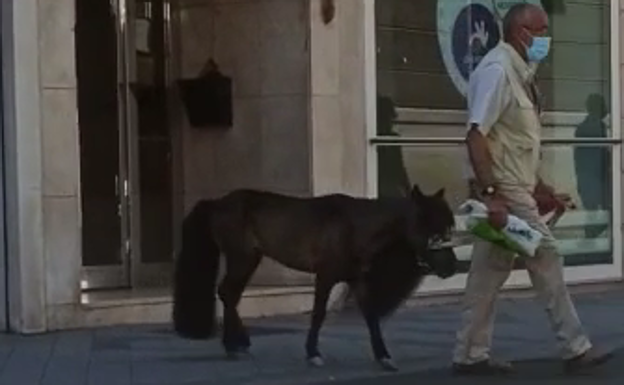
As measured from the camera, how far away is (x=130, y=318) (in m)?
11.9

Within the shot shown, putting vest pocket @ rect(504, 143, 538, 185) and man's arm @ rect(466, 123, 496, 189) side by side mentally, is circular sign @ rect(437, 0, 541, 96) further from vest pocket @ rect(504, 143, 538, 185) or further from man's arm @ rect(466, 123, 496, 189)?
man's arm @ rect(466, 123, 496, 189)

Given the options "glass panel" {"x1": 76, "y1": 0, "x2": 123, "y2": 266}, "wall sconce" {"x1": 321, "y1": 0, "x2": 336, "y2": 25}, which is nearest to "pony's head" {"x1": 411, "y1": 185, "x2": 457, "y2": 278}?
"wall sconce" {"x1": 321, "y1": 0, "x2": 336, "y2": 25}

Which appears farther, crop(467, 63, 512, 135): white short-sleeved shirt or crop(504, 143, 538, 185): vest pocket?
crop(504, 143, 538, 185): vest pocket

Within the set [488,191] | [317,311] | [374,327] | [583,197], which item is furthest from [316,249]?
[583,197]

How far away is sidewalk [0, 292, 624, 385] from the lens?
9.23 meters

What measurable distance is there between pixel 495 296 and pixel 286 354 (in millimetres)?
1760

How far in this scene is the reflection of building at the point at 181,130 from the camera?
37.6 ft

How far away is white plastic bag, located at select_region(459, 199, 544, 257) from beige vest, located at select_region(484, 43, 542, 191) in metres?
0.27

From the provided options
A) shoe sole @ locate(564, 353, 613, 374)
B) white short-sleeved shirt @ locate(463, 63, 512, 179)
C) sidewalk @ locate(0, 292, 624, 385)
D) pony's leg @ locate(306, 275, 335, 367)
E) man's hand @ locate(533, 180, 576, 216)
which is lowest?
sidewalk @ locate(0, 292, 624, 385)

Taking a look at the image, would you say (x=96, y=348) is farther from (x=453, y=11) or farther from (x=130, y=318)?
(x=453, y=11)

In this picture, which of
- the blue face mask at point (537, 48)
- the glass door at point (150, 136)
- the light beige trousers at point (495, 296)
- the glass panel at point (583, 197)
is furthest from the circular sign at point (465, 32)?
the light beige trousers at point (495, 296)

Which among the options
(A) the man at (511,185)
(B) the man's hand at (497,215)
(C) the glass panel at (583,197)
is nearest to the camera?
(B) the man's hand at (497,215)

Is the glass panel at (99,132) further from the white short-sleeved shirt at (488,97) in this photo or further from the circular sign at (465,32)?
the white short-sleeved shirt at (488,97)

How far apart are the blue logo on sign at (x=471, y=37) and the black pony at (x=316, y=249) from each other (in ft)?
13.6
